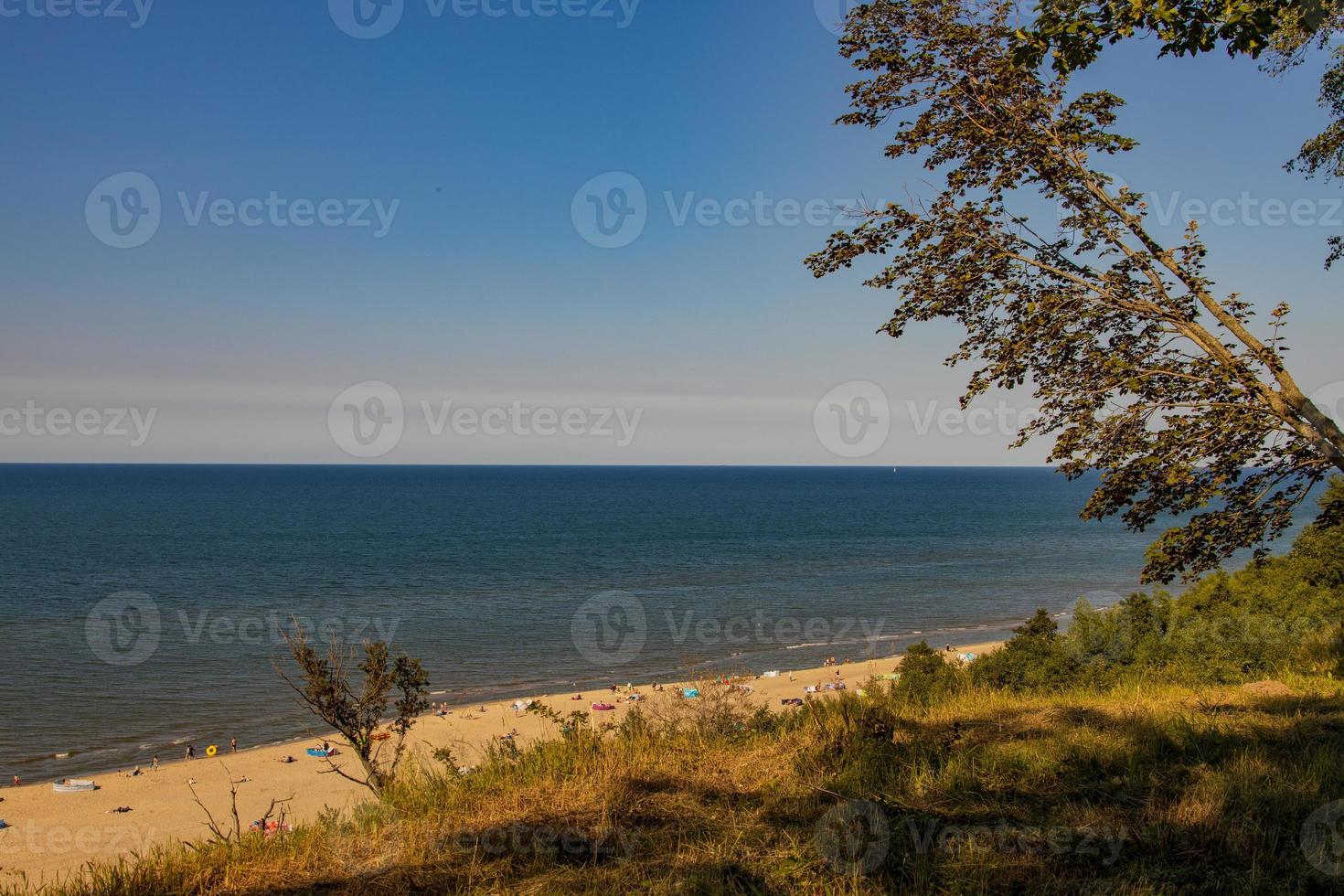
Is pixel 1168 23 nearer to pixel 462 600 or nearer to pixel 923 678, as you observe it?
pixel 923 678

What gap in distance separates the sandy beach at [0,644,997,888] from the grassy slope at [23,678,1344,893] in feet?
31.0

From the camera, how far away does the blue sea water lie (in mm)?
32094

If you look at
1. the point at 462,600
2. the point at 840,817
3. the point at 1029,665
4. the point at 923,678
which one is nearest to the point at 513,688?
the point at 462,600

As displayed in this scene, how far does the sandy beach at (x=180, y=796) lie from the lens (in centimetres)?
1794

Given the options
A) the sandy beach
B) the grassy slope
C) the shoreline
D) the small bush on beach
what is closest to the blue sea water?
the shoreline

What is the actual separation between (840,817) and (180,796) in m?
23.5

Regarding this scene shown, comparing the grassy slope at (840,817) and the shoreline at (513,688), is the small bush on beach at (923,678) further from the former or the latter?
the shoreline at (513,688)

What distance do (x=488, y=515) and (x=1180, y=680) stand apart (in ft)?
385

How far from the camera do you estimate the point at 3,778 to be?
78.8 feet

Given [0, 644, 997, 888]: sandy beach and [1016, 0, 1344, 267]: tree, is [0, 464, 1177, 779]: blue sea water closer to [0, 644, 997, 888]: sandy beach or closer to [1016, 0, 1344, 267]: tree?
[0, 644, 997, 888]: sandy beach

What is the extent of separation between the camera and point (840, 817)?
17.1 feet

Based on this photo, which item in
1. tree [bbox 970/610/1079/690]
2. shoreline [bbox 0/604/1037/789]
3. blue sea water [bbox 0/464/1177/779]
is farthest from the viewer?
blue sea water [bbox 0/464/1177/779]

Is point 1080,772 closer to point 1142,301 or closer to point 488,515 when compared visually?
point 1142,301

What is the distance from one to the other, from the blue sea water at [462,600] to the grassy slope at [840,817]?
368 centimetres
